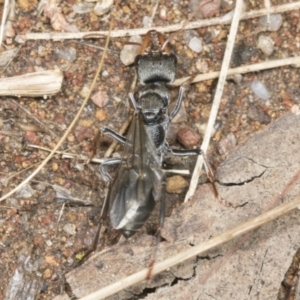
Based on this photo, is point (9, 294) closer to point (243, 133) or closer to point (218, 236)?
point (218, 236)

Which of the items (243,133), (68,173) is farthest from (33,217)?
(243,133)

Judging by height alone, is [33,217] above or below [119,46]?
below

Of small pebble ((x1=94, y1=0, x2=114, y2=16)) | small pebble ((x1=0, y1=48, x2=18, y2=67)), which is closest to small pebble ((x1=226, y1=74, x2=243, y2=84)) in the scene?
small pebble ((x1=94, y1=0, x2=114, y2=16))

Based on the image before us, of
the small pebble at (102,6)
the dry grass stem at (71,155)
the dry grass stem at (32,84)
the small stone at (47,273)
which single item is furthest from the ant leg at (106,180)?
the small pebble at (102,6)

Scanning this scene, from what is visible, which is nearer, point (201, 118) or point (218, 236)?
point (218, 236)

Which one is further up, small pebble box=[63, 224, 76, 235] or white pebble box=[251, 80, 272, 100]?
white pebble box=[251, 80, 272, 100]

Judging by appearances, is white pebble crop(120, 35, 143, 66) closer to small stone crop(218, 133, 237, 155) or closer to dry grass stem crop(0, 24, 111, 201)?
dry grass stem crop(0, 24, 111, 201)

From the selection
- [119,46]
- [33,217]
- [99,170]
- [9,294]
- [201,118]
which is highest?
[119,46]
